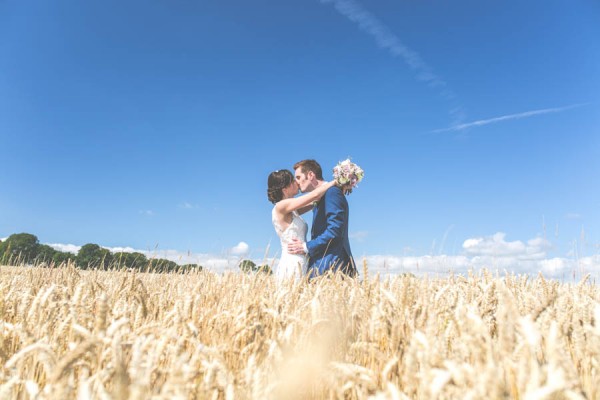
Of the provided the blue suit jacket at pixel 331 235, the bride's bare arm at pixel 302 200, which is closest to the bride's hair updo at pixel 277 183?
the bride's bare arm at pixel 302 200

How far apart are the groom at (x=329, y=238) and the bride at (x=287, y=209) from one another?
146 mm

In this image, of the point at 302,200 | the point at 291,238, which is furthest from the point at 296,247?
the point at 302,200

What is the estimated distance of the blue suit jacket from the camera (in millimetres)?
7438

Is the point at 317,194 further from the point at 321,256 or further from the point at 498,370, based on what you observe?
the point at 498,370

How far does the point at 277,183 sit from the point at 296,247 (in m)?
1.37

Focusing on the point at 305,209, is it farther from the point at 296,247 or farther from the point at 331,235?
the point at 331,235

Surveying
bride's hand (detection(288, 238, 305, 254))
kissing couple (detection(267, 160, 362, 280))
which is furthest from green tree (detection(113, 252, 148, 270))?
bride's hand (detection(288, 238, 305, 254))

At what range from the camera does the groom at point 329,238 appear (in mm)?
7441

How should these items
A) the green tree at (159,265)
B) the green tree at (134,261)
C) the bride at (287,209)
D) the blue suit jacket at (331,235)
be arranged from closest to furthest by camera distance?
the green tree at (134,261) → the green tree at (159,265) → the blue suit jacket at (331,235) → the bride at (287,209)

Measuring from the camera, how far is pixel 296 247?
25.6 feet

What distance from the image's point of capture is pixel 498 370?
45.9 inches

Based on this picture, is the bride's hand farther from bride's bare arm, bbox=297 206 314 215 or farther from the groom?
bride's bare arm, bbox=297 206 314 215

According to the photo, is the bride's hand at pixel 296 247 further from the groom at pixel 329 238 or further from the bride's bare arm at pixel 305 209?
the bride's bare arm at pixel 305 209

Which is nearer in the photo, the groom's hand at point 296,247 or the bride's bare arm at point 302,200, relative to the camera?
the bride's bare arm at point 302,200
